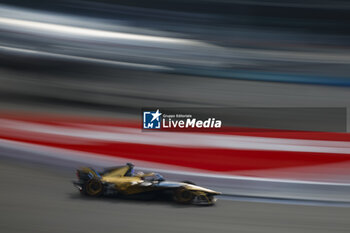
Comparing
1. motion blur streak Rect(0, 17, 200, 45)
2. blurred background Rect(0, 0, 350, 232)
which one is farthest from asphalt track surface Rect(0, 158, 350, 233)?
motion blur streak Rect(0, 17, 200, 45)

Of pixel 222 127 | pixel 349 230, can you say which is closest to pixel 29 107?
pixel 222 127

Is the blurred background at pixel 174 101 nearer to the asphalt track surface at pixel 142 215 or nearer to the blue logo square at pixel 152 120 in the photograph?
the asphalt track surface at pixel 142 215

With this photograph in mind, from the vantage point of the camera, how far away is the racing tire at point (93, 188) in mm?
3060

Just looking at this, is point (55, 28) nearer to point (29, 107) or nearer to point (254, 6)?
point (29, 107)

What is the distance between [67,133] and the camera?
4.73m

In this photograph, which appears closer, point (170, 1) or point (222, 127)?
point (222, 127)

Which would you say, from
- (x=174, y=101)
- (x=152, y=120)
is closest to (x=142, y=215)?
(x=152, y=120)

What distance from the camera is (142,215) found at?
2.93 m

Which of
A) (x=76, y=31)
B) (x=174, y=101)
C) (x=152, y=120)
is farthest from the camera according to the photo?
(x=76, y=31)

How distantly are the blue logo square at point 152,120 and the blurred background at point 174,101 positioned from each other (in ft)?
0.41

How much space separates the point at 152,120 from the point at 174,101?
26.9 inches

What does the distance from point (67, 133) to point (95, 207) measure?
193 cm

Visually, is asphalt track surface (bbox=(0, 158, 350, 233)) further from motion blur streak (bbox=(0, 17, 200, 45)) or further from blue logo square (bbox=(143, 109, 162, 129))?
motion blur streak (bbox=(0, 17, 200, 45))

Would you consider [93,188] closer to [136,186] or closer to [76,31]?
[136,186]
